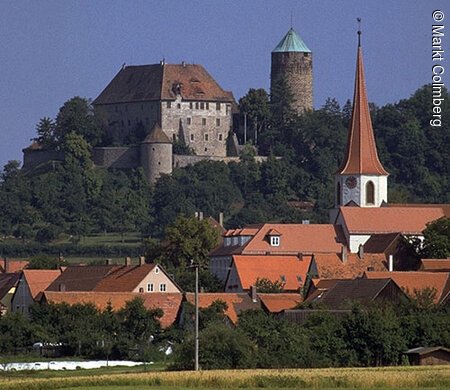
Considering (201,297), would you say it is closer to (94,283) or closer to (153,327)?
(153,327)

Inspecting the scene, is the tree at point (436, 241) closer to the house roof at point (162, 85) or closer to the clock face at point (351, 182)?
the clock face at point (351, 182)

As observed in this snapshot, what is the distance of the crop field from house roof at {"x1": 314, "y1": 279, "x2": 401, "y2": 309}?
64.1ft

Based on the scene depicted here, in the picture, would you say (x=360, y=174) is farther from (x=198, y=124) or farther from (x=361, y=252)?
(x=198, y=124)

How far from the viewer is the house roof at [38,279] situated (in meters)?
101

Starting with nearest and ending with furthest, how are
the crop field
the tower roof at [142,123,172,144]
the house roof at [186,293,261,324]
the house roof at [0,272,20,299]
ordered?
the crop field
the house roof at [186,293,261,324]
the house roof at [0,272,20,299]
the tower roof at [142,123,172,144]

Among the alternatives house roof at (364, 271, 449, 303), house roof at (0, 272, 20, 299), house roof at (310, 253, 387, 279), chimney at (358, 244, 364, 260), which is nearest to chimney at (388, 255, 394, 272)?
house roof at (310, 253, 387, 279)

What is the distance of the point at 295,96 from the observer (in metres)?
174

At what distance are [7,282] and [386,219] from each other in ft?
59.6

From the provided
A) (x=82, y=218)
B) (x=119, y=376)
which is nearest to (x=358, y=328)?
(x=119, y=376)

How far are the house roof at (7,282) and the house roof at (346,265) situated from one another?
1364 cm

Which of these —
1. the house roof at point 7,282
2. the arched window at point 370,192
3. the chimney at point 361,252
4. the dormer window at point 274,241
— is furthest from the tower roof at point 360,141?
the house roof at point 7,282

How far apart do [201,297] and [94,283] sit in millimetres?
12313

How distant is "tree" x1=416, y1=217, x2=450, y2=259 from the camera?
104438 mm

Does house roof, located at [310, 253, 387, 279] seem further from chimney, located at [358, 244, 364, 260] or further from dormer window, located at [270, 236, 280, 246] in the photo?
dormer window, located at [270, 236, 280, 246]
